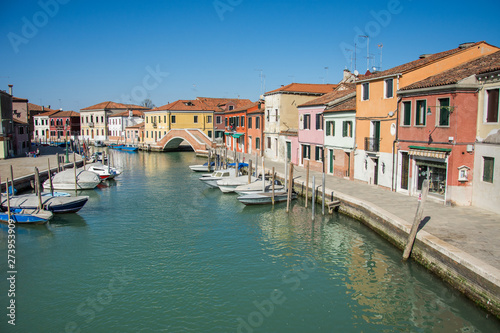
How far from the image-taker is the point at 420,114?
1745 centimetres

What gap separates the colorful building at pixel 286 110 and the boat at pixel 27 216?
1996cm

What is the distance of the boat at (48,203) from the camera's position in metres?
18.2

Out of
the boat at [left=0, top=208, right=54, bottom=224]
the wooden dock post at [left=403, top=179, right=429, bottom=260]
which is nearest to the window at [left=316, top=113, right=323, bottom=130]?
the wooden dock post at [left=403, top=179, right=429, bottom=260]

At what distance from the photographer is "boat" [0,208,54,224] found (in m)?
17.5

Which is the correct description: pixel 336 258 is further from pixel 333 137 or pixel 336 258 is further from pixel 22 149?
pixel 22 149

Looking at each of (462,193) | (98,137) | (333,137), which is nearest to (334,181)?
(333,137)

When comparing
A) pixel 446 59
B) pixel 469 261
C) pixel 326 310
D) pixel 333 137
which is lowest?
pixel 326 310

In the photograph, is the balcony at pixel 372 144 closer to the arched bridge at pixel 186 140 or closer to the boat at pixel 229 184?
the boat at pixel 229 184

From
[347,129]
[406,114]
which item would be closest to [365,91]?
[347,129]

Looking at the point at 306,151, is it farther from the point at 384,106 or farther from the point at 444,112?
the point at 444,112

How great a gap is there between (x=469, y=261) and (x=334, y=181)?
13.8 metres

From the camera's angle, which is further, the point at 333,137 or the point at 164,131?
the point at 164,131

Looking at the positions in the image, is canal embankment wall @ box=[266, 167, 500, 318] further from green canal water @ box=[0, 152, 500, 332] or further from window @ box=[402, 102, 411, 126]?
window @ box=[402, 102, 411, 126]

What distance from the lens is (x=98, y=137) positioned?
76250 mm
